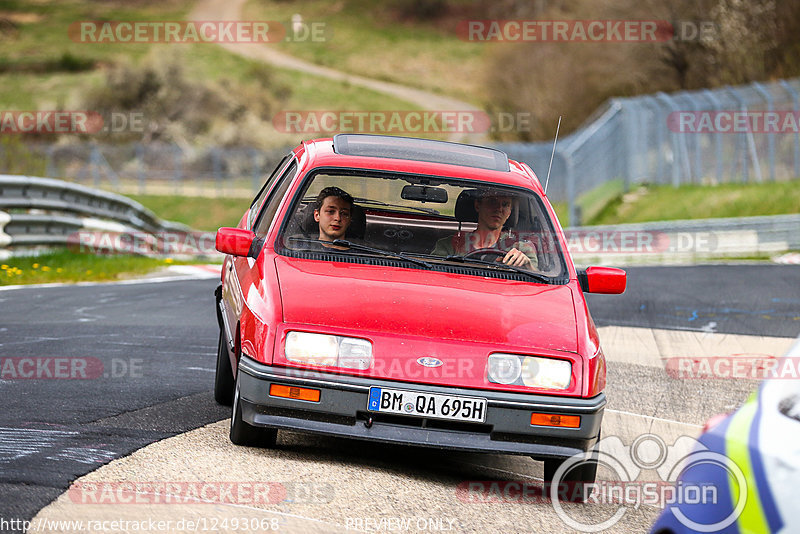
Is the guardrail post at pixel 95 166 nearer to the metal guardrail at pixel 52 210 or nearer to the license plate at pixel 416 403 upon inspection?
the metal guardrail at pixel 52 210

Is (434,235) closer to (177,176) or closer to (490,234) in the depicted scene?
(490,234)

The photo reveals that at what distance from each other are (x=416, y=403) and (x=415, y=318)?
0.44m

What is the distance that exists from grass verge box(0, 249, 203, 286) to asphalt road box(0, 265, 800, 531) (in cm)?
112

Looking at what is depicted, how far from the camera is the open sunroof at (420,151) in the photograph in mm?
7125

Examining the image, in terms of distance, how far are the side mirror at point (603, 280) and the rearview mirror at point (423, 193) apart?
0.95 metres

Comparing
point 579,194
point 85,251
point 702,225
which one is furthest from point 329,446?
point 579,194

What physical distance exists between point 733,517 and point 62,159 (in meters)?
44.7

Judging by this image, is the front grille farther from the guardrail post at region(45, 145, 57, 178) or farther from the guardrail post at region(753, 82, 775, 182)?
the guardrail post at region(45, 145, 57, 178)

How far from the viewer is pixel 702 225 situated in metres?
23.9

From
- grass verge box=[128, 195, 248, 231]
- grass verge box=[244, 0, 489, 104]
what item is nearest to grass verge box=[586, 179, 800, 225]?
grass verge box=[128, 195, 248, 231]

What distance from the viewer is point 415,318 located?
575cm

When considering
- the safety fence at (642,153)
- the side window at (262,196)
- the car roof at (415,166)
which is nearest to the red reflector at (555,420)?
the car roof at (415,166)

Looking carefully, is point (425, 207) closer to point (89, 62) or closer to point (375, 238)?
point (375, 238)

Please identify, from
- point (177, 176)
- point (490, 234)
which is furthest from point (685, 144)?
point (490, 234)
